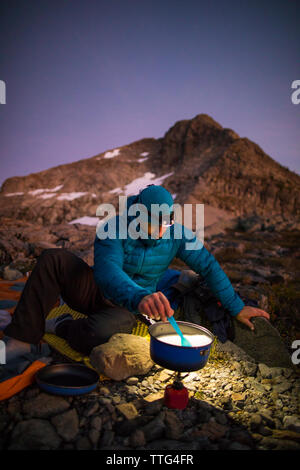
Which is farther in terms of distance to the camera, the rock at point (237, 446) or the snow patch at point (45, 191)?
the snow patch at point (45, 191)

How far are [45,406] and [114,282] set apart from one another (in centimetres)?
79

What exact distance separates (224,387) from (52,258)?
151 centimetres

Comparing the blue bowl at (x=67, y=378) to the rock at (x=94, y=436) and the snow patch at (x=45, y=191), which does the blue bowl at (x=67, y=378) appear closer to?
the rock at (x=94, y=436)

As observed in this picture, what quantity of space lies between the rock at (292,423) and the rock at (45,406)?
1.24 m

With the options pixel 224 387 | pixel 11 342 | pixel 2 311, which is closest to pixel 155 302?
pixel 224 387

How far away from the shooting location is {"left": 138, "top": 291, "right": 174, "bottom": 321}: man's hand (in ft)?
5.15

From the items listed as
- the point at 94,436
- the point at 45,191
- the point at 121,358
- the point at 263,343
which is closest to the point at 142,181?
the point at 45,191

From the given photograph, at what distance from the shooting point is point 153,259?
2355 mm

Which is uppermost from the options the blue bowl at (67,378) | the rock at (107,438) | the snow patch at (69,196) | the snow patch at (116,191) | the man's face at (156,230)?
the snow patch at (116,191)

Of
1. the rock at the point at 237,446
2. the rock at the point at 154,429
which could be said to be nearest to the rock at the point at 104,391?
the rock at the point at 154,429

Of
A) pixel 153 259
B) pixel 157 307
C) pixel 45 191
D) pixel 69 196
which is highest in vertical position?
pixel 45 191

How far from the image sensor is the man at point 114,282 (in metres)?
1.92

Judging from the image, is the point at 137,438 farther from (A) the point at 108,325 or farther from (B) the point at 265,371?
(B) the point at 265,371

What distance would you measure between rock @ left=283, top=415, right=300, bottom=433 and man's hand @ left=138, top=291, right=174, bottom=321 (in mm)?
901
